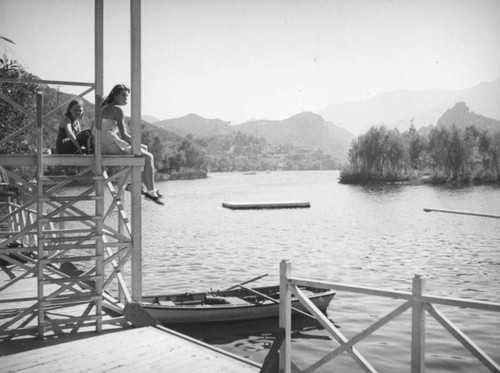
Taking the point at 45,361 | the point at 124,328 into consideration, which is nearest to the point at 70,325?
the point at 124,328

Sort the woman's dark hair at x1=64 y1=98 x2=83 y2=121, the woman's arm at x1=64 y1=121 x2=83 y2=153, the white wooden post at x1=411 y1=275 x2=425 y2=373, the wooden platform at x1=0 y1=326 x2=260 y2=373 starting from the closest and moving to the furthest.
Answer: the white wooden post at x1=411 y1=275 x2=425 y2=373, the wooden platform at x1=0 y1=326 x2=260 y2=373, the woman's arm at x1=64 y1=121 x2=83 y2=153, the woman's dark hair at x1=64 y1=98 x2=83 y2=121

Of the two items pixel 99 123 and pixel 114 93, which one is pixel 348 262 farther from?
pixel 99 123

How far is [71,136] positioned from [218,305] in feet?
25.5

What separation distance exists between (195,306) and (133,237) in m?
6.38

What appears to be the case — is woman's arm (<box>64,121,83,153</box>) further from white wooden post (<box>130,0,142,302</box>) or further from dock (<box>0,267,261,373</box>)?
dock (<box>0,267,261,373</box>)

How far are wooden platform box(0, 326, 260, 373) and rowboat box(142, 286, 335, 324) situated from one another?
657 centimetres

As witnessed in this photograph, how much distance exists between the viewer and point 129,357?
7.62 m

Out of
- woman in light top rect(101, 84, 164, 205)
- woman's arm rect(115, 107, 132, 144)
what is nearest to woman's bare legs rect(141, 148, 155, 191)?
woman in light top rect(101, 84, 164, 205)

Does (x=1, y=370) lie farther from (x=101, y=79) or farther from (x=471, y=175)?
(x=471, y=175)

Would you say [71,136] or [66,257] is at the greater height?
[71,136]

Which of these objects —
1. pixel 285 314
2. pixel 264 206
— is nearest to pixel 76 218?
pixel 285 314

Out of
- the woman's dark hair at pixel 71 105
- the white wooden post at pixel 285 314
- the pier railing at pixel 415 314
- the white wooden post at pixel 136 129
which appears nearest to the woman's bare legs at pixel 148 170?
the white wooden post at pixel 136 129

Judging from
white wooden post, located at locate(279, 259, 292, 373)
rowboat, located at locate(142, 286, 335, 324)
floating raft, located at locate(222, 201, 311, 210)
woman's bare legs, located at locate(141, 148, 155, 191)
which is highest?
woman's bare legs, located at locate(141, 148, 155, 191)

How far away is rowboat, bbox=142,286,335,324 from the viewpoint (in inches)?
596
